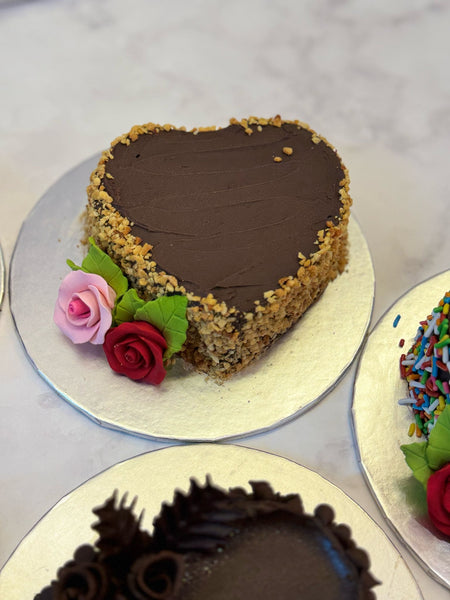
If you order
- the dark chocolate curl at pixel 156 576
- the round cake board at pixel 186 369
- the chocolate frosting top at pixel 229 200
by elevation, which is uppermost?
the chocolate frosting top at pixel 229 200

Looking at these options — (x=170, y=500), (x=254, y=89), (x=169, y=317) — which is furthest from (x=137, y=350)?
(x=254, y=89)

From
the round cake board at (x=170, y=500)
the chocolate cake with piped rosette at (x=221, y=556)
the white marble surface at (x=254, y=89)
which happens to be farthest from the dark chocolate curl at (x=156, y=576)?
the white marble surface at (x=254, y=89)

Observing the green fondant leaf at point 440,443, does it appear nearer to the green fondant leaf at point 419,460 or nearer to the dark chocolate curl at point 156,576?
the green fondant leaf at point 419,460

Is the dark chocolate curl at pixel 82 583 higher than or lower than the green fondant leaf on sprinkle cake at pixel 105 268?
lower

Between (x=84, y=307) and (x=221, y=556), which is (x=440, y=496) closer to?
(x=221, y=556)

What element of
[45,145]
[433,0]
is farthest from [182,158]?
[433,0]

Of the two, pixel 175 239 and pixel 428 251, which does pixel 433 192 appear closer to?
pixel 428 251
